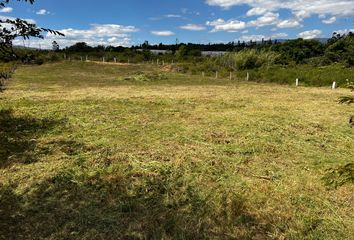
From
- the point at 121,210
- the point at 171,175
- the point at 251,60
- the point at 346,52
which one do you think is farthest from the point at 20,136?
the point at 251,60

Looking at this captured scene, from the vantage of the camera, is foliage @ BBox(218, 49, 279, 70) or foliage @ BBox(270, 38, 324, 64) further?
foliage @ BBox(270, 38, 324, 64)

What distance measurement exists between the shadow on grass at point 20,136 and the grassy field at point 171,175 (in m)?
0.02

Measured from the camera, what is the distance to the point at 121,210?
4328mm

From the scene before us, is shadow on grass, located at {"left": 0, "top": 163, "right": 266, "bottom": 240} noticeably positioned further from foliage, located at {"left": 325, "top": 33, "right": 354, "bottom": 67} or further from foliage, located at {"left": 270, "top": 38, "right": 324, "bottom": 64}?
foliage, located at {"left": 270, "top": 38, "right": 324, "bottom": 64}

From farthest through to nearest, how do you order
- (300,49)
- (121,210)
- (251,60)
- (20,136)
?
(300,49) < (251,60) < (20,136) < (121,210)

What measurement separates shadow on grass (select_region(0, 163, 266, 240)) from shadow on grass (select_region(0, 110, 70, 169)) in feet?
4.10

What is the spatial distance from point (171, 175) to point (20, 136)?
385 cm

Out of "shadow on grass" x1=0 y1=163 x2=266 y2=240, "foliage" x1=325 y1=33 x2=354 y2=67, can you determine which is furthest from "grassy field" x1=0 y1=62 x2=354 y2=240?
"foliage" x1=325 y1=33 x2=354 y2=67

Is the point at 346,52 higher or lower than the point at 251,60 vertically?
higher

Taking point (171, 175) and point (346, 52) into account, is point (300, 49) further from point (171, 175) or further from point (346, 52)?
point (171, 175)

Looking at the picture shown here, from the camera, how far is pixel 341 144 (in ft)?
24.3

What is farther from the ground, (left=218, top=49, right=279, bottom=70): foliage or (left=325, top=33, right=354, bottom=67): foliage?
(left=325, top=33, right=354, bottom=67): foliage

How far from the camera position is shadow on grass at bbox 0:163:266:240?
12.7ft

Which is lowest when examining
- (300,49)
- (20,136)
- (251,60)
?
(20,136)
